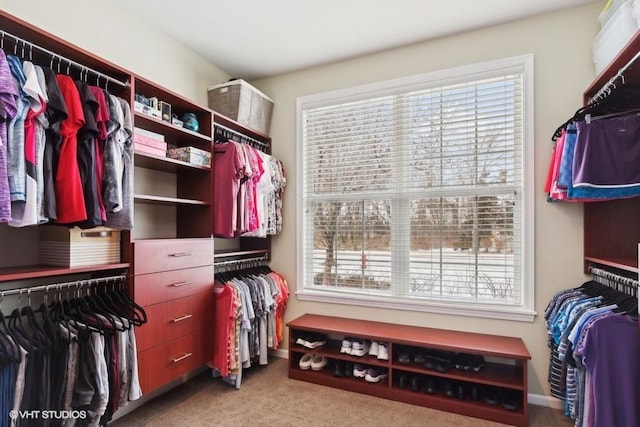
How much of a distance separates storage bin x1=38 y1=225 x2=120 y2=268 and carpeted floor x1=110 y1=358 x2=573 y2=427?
112 cm

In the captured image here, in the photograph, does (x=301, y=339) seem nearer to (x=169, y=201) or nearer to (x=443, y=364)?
(x=443, y=364)

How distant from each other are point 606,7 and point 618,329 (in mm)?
1951

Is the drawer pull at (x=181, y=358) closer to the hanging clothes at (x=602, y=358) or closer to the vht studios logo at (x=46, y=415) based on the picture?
the vht studios logo at (x=46, y=415)

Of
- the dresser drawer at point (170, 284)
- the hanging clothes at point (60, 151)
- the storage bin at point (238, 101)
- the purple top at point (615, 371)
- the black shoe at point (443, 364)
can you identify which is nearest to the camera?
the hanging clothes at point (60, 151)

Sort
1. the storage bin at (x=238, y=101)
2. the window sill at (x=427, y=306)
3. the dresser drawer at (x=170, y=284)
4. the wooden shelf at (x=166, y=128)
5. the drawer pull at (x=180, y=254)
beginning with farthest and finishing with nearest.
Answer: the storage bin at (x=238, y=101), the window sill at (x=427, y=306), the drawer pull at (x=180, y=254), the wooden shelf at (x=166, y=128), the dresser drawer at (x=170, y=284)

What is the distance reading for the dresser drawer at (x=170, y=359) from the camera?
2027mm

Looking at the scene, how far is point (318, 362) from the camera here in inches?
110

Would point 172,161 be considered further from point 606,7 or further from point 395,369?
point 606,7

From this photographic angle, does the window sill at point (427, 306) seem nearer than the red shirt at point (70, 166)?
No

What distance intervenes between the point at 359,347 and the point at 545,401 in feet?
4.38

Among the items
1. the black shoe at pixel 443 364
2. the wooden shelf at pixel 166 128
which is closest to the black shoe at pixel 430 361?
the black shoe at pixel 443 364

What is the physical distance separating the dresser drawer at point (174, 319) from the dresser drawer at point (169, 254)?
0.23m

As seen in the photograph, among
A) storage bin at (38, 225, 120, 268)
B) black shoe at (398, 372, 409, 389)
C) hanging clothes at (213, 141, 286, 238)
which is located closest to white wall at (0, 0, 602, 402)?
black shoe at (398, 372, 409, 389)

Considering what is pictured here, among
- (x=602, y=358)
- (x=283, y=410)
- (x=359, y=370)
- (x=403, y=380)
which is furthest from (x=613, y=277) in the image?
(x=283, y=410)
